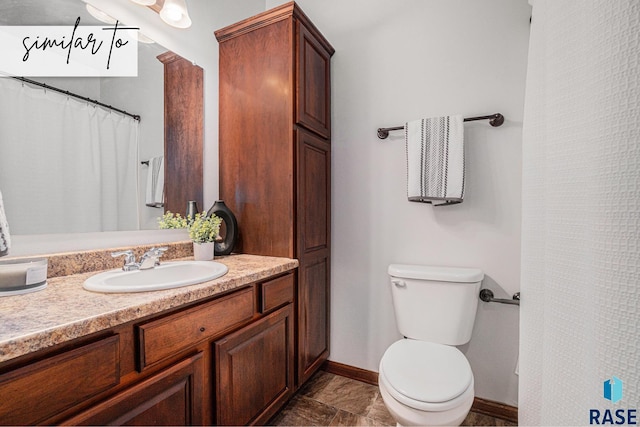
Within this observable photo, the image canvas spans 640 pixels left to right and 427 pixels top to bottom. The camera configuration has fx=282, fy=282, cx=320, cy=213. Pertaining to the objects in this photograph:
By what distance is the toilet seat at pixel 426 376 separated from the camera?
40.3 inches

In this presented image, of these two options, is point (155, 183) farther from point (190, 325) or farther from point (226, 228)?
point (190, 325)

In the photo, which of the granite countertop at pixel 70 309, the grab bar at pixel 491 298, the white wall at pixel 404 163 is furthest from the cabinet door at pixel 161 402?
the grab bar at pixel 491 298

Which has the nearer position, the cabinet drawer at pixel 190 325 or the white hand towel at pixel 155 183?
the cabinet drawer at pixel 190 325

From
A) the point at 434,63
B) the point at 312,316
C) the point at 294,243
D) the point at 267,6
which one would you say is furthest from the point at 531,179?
the point at 267,6

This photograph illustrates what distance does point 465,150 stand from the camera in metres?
1.57

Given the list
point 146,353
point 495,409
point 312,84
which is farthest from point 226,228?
point 495,409

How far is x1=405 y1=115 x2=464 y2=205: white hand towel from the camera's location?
148 cm

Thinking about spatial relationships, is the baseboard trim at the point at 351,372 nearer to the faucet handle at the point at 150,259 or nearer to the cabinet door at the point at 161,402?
the cabinet door at the point at 161,402

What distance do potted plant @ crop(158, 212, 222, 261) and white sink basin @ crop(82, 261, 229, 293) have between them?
106mm

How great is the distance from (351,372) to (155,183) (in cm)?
169

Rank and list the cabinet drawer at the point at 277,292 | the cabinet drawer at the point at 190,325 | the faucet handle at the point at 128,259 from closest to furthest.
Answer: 1. the cabinet drawer at the point at 190,325
2. the faucet handle at the point at 128,259
3. the cabinet drawer at the point at 277,292

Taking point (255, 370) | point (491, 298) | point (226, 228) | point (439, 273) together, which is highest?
point (226, 228)

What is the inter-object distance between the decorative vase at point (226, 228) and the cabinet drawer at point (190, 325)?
475mm

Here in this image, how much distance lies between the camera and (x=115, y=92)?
4.30ft
